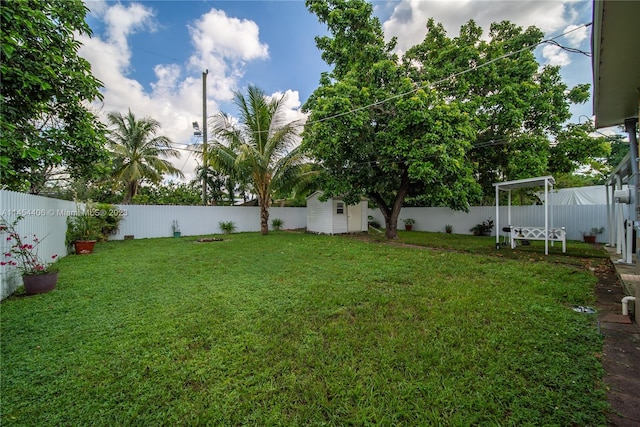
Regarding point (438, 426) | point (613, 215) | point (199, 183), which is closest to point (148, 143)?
point (199, 183)

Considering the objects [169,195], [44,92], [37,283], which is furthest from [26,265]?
[169,195]

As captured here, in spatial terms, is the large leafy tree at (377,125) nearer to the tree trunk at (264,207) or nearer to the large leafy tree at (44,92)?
the tree trunk at (264,207)

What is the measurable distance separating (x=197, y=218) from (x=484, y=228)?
46.8ft

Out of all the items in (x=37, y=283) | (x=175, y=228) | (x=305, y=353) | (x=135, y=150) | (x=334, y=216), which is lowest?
(x=305, y=353)

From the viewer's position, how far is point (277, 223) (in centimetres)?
1512

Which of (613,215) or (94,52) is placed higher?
(94,52)

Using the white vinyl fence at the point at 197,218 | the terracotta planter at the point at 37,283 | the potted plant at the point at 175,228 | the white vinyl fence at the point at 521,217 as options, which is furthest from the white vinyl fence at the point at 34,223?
the white vinyl fence at the point at 521,217

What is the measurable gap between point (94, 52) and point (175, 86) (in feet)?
15.0

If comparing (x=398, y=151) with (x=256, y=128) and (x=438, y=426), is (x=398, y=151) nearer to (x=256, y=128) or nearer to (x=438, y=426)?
(x=256, y=128)

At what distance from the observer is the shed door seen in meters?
13.8

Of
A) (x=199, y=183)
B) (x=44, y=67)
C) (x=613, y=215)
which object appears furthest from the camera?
(x=199, y=183)

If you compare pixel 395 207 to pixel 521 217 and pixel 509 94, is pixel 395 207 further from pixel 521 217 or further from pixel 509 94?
pixel 521 217

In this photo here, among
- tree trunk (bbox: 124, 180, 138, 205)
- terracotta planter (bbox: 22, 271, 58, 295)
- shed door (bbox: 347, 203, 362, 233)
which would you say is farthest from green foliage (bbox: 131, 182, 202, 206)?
terracotta planter (bbox: 22, 271, 58, 295)

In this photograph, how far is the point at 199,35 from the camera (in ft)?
29.4
